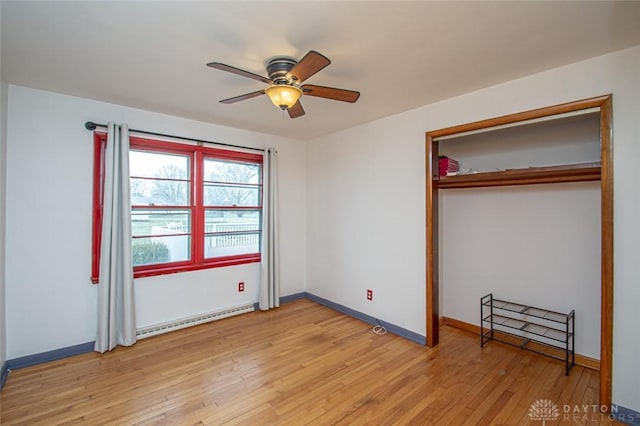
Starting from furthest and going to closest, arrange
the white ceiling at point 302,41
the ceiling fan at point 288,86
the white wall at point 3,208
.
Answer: the white wall at point 3,208 → the ceiling fan at point 288,86 → the white ceiling at point 302,41

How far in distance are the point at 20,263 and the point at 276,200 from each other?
2696 millimetres

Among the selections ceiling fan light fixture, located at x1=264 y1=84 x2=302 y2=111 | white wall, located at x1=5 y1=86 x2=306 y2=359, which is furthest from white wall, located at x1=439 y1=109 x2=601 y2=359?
white wall, located at x1=5 y1=86 x2=306 y2=359

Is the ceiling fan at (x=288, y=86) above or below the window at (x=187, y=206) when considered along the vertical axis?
above

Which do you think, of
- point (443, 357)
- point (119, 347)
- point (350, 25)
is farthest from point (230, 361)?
point (350, 25)

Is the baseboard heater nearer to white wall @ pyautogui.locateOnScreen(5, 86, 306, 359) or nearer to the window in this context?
white wall @ pyautogui.locateOnScreen(5, 86, 306, 359)

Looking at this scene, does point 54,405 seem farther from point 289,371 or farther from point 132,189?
point 132,189

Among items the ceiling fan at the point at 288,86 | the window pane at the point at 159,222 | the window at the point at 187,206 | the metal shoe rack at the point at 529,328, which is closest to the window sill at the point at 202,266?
the window at the point at 187,206

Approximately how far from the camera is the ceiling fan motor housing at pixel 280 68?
6.70ft

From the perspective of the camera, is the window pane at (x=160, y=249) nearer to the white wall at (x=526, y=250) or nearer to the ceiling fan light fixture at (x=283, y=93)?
the ceiling fan light fixture at (x=283, y=93)

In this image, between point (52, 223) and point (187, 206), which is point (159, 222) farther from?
point (52, 223)

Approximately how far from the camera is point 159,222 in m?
3.42

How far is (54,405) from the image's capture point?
2.13 meters

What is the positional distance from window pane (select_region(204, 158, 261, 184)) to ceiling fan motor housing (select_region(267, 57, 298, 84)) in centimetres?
204

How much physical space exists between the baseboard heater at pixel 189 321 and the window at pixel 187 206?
611mm
